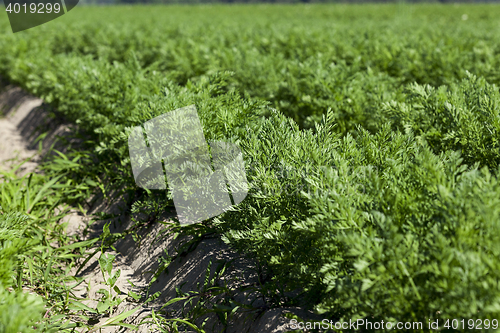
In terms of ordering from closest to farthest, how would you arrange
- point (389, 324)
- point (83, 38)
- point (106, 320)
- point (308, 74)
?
point (389, 324) → point (106, 320) → point (308, 74) → point (83, 38)

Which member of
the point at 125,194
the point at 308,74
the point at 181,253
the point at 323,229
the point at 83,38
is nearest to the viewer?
the point at 323,229

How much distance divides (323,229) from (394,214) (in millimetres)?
358

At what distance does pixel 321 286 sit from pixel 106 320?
58.7 inches

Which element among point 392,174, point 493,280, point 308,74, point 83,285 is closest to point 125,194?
point 83,285

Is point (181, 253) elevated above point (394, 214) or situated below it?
below

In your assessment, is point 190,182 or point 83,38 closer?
point 190,182

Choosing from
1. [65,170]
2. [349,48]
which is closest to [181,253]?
[65,170]

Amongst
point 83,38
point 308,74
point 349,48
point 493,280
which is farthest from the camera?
point 83,38

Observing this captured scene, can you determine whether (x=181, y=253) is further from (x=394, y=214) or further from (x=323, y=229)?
(x=394, y=214)

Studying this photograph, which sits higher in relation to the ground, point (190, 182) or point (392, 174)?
point (392, 174)

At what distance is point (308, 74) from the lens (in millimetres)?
4414

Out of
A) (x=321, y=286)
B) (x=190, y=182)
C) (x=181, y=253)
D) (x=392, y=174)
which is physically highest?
(x=392, y=174)

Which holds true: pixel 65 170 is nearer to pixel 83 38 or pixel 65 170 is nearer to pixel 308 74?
pixel 308 74

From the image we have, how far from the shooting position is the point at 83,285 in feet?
9.90
